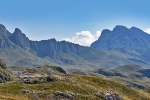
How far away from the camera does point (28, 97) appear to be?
56.4 m

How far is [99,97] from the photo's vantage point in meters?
63.4

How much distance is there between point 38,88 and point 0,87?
31.9 feet

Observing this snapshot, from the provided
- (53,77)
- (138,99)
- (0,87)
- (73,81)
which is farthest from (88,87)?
(0,87)

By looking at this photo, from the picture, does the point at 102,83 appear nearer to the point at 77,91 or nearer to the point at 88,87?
the point at 88,87

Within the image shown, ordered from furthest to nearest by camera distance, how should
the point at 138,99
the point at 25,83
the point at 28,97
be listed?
1. the point at 138,99
2. the point at 25,83
3. the point at 28,97

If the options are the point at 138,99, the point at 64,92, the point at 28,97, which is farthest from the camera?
the point at 138,99

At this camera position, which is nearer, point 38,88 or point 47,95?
point 47,95

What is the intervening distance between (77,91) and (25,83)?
1523 cm

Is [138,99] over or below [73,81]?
below

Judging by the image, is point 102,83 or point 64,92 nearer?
point 64,92

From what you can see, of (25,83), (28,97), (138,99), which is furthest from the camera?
(138,99)

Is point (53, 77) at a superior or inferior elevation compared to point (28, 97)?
superior

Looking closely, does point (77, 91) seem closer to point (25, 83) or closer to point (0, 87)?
point (25, 83)

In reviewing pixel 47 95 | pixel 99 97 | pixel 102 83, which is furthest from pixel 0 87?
pixel 102 83
